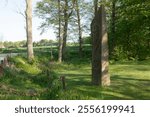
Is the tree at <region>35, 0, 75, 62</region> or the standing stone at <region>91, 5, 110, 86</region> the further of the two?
the tree at <region>35, 0, 75, 62</region>

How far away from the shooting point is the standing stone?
661 inches

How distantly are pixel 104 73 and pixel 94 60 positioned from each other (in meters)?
0.84

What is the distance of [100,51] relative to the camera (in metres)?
16.8

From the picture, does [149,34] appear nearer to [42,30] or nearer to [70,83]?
[42,30]

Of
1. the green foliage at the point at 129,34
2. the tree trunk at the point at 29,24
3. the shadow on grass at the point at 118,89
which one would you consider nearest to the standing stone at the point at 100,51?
the shadow on grass at the point at 118,89

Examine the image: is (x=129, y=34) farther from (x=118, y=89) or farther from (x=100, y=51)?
(x=118, y=89)

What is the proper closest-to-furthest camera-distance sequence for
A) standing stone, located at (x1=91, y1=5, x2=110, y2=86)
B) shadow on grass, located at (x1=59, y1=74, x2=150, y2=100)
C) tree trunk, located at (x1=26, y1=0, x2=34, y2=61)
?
shadow on grass, located at (x1=59, y1=74, x2=150, y2=100)
standing stone, located at (x1=91, y1=5, x2=110, y2=86)
tree trunk, located at (x1=26, y1=0, x2=34, y2=61)

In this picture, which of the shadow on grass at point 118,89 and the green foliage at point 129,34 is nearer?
the shadow on grass at point 118,89

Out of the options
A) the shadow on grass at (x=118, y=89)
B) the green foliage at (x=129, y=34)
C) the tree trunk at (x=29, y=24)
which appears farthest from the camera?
the green foliage at (x=129, y=34)

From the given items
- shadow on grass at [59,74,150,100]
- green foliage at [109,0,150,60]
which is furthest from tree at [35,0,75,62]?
shadow on grass at [59,74,150,100]

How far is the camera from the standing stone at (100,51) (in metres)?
16.8

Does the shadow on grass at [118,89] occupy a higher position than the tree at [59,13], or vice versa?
the tree at [59,13]

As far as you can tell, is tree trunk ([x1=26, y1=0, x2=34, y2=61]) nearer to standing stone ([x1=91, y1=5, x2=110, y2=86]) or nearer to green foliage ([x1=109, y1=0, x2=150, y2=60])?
green foliage ([x1=109, y1=0, x2=150, y2=60])

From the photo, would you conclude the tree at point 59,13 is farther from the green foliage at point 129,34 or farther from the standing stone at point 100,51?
the standing stone at point 100,51
